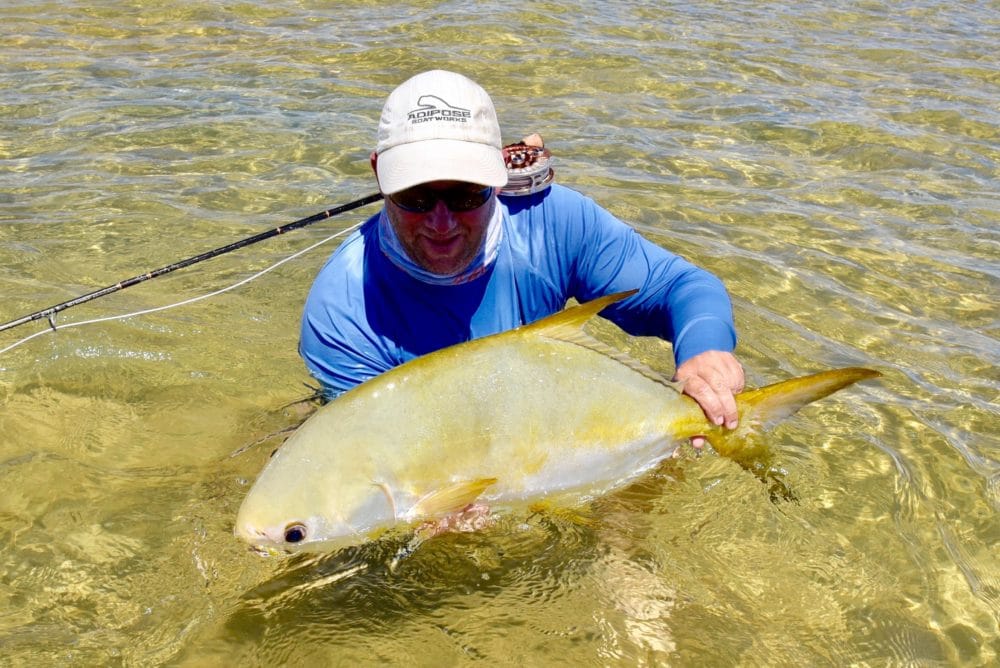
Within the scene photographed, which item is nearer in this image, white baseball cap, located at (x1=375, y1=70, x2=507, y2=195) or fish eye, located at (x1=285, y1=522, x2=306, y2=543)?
fish eye, located at (x1=285, y1=522, x2=306, y2=543)

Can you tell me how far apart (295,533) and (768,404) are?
1266 mm

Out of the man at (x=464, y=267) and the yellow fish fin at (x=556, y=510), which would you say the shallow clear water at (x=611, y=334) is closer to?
the yellow fish fin at (x=556, y=510)

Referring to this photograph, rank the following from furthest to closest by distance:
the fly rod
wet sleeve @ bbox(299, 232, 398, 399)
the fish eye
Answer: the fly rod, wet sleeve @ bbox(299, 232, 398, 399), the fish eye

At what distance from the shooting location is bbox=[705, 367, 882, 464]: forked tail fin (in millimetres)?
2441

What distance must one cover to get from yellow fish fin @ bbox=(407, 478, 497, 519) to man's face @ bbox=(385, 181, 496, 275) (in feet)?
2.58

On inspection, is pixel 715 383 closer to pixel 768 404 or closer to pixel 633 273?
pixel 768 404

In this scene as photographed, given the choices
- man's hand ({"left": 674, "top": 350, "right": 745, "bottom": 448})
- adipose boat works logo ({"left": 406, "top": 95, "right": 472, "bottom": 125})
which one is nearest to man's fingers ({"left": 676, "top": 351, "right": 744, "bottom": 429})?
man's hand ({"left": 674, "top": 350, "right": 745, "bottom": 448})

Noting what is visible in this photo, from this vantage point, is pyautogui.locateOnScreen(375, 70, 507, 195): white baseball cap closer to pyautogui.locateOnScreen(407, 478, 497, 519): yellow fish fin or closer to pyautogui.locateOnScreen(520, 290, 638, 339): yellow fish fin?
pyautogui.locateOnScreen(520, 290, 638, 339): yellow fish fin

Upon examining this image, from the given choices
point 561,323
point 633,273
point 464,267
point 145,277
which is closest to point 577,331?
point 561,323

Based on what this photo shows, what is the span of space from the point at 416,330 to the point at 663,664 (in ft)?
4.20

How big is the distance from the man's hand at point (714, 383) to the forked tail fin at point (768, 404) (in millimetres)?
33

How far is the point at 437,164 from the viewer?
8.95 feet

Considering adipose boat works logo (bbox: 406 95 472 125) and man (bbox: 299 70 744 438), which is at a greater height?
adipose boat works logo (bbox: 406 95 472 125)

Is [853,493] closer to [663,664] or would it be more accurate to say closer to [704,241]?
[663,664]
